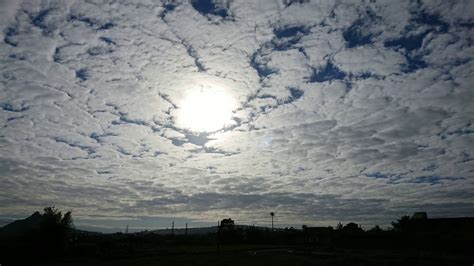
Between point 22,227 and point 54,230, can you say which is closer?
point 54,230

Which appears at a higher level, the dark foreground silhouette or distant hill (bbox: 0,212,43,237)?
distant hill (bbox: 0,212,43,237)

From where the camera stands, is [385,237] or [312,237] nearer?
[385,237]

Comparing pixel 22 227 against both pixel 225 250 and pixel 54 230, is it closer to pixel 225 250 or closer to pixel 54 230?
pixel 54 230

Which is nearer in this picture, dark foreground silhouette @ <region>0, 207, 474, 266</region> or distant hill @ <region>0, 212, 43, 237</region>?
dark foreground silhouette @ <region>0, 207, 474, 266</region>

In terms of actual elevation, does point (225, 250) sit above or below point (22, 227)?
below

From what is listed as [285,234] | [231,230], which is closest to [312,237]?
[285,234]

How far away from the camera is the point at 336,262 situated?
3138 cm

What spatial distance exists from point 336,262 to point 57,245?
37.7 meters

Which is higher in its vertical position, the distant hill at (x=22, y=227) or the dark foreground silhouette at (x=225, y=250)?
the distant hill at (x=22, y=227)

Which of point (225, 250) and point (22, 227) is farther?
point (22, 227)

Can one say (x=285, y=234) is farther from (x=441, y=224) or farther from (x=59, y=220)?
(x=59, y=220)

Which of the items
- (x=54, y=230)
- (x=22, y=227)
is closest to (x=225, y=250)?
(x=54, y=230)

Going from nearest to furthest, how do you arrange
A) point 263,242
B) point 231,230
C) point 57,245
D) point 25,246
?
1. point 25,246
2. point 57,245
3. point 263,242
4. point 231,230

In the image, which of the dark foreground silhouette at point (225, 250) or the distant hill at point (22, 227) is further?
the distant hill at point (22, 227)
